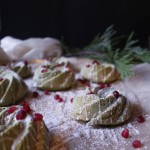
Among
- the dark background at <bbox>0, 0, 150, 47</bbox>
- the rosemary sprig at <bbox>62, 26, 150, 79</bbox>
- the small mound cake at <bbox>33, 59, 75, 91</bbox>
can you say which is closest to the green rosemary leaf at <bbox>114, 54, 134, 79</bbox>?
the rosemary sprig at <bbox>62, 26, 150, 79</bbox>

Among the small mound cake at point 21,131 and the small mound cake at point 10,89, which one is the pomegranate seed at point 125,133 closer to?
the small mound cake at point 21,131

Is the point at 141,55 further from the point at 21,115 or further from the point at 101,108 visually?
the point at 21,115

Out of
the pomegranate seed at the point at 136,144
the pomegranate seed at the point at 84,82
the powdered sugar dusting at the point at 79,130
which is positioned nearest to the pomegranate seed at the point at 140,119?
the powdered sugar dusting at the point at 79,130

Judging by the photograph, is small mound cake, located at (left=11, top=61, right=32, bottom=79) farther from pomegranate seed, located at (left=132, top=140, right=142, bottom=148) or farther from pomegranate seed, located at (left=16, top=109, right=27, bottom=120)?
pomegranate seed, located at (left=132, top=140, right=142, bottom=148)

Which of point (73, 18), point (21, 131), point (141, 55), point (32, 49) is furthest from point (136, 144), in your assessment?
point (73, 18)

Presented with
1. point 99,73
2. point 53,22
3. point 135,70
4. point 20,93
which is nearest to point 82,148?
point 20,93

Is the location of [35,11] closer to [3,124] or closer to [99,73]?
[99,73]
